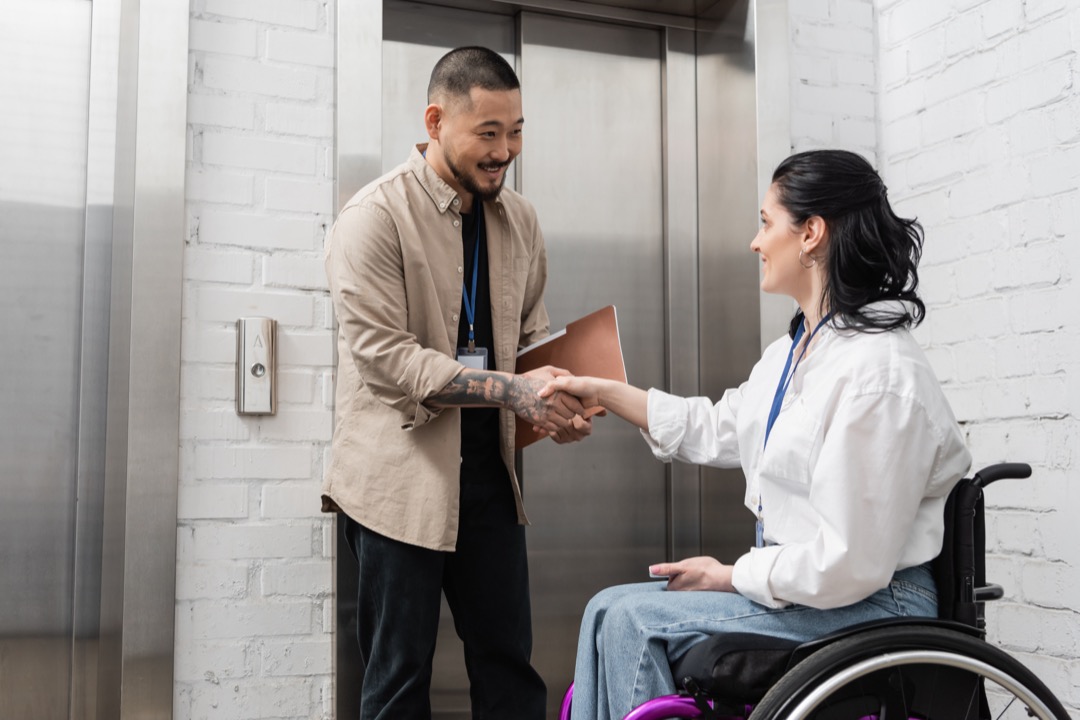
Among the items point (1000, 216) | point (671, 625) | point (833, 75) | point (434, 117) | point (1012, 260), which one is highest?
point (833, 75)

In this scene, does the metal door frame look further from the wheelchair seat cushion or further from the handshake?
the wheelchair seat cushion

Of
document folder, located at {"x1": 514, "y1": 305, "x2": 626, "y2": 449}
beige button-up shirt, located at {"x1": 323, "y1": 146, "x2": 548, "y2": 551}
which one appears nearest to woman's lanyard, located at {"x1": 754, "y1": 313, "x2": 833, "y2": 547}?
document folder, located at {"x1": 514, "y1": 305, "x2": 626, "y2": 449}

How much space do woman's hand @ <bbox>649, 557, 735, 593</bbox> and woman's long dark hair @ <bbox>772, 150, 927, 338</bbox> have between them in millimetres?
432

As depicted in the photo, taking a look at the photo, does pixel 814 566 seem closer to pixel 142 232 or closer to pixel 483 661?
pixel 483 661

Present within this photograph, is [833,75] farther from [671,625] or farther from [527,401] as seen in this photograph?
[671,625]

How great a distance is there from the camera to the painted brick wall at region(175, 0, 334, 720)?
7.60 feet

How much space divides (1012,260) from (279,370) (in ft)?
5.73

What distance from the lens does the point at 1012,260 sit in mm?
2592

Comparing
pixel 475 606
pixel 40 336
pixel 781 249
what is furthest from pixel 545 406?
pixel 40 336

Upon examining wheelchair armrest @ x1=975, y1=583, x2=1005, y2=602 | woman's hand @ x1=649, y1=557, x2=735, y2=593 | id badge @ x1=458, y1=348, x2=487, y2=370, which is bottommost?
wheelchair armrest @ x1=975, y1=583, x2=1005, y2=602

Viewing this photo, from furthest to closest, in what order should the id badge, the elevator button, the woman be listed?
the elevator button < the id badge < the woman

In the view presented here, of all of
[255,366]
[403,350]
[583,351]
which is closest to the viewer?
[403,350]

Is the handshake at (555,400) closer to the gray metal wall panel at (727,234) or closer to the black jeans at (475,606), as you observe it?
the black jeans at (475,606)

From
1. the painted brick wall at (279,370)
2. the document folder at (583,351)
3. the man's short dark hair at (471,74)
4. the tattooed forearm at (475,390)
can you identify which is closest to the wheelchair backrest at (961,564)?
the document folder at (583,351)
